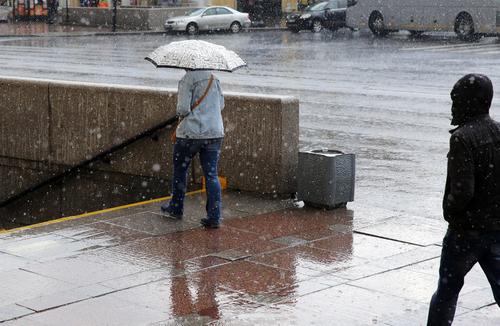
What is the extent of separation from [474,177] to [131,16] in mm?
46634

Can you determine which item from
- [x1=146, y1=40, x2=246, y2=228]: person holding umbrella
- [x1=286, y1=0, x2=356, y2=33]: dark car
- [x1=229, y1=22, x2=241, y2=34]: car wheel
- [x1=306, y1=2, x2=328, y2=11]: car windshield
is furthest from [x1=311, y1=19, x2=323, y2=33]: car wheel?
[x1=146, y1=40, x2=246, y2=228]: person holding umbrella

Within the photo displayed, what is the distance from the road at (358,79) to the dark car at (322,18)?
7.29 feet

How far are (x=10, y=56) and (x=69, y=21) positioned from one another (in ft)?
78.9

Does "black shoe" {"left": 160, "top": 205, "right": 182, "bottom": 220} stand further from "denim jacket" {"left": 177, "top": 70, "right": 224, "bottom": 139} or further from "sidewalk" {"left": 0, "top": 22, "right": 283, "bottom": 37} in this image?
"sidewalk" {"left": 0, "top": 22, "right": 283, "bottom": 37}

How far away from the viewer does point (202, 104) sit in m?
8.84

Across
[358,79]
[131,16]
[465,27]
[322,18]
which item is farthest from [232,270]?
[131,16]

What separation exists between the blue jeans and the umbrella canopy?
66 cm

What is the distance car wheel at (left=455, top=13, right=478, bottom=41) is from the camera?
39.1 meters

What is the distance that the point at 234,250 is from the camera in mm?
8234

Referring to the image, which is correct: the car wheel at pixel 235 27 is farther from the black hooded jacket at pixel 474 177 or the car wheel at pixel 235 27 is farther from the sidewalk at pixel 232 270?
the black hooded jacket at pixel 474 177

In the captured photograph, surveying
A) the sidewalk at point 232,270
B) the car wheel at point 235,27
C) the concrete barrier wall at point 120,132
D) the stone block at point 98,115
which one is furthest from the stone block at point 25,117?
the car wheel at point 235,27

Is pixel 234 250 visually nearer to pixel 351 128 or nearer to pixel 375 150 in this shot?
pixel 375 150

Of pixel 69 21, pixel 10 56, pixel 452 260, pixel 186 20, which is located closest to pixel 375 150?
pixel 452 260

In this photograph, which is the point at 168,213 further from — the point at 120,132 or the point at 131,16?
the point at 131,16
